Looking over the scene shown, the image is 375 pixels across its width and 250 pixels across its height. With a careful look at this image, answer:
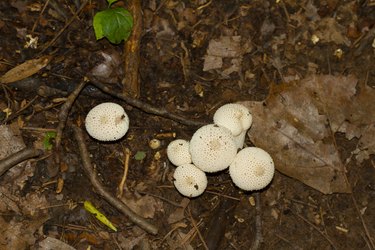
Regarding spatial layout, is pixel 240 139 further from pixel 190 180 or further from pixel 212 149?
pixel 190 180

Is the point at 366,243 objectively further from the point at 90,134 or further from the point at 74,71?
the point at 74,71

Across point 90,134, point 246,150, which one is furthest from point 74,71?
point 246,150

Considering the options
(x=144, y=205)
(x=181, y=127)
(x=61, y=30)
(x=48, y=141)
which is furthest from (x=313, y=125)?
(x=61, y=30)

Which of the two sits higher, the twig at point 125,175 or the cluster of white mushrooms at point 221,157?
the cluster of white mushrooms at point 221,157

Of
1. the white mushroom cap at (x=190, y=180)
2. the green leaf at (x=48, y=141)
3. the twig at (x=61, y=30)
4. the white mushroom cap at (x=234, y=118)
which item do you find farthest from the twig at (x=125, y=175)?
the twig at (x=61, y=30)

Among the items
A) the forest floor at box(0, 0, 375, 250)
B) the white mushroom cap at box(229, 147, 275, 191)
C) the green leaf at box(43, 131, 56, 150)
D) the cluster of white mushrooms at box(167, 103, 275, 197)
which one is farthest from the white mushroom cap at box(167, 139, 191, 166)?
the green leaf at box(43, 131, 56, 150)

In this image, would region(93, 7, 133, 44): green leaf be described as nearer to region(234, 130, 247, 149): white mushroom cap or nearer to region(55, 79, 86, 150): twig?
region(55, 79, 86, 150): twig

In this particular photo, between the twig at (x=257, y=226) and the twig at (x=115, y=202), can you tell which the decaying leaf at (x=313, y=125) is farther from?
the twig at (x=115, y=202)
